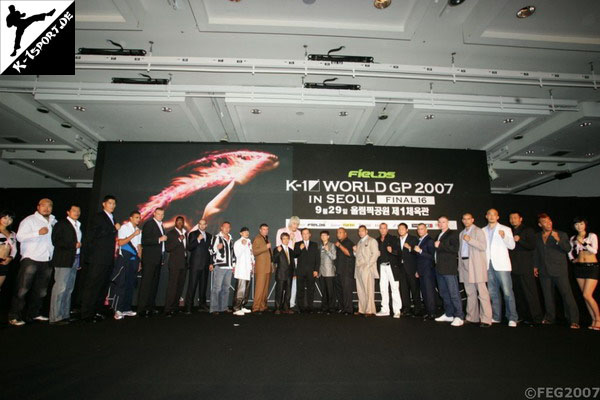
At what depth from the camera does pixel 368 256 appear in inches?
217

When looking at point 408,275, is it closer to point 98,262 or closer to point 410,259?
point 410,259

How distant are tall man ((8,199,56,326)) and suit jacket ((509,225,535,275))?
7.15 m

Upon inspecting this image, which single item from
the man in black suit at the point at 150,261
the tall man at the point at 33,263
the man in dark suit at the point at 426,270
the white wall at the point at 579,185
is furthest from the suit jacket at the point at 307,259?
the white wall at the point at 579,185

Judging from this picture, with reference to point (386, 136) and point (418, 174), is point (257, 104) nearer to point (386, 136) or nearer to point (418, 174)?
point (386, 136)

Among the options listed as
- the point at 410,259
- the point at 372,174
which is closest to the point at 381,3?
the point at 372,174

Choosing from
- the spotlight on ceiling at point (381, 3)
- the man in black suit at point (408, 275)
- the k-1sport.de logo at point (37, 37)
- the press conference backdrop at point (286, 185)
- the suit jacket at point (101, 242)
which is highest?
the spotlight on ceiling at point (381, 3)

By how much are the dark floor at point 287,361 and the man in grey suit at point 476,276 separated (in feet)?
1.18

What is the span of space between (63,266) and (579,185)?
540 inches

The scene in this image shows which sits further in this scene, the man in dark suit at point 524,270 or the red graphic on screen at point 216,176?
the red graphic on screen at point 216,176

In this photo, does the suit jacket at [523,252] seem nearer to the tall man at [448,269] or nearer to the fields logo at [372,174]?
the tall man at [448,269]

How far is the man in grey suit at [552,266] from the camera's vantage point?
14.7 ft

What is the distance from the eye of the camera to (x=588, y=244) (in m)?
4.45

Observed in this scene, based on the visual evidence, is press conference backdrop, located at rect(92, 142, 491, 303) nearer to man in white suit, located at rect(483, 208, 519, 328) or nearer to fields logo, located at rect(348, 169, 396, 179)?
fields logo, located at rect(348, 169, 396, 179)

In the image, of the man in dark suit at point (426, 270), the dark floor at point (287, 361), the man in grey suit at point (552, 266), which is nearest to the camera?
the dark floor at point (287, 361)
